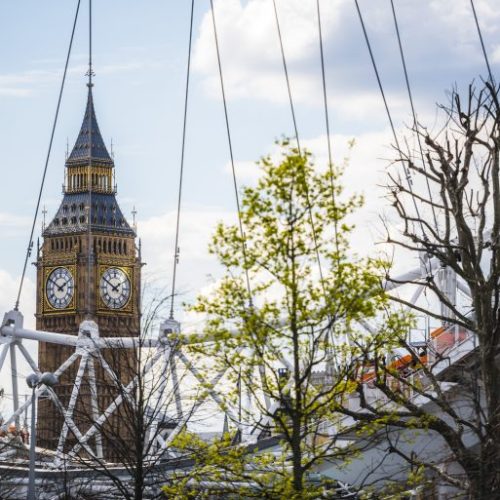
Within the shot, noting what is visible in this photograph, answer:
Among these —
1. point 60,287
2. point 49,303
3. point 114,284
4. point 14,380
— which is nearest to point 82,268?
point 114,284

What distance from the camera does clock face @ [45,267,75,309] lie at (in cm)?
18025

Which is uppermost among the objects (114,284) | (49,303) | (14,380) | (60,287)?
(60,287)

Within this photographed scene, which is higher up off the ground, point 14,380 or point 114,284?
point 114,284

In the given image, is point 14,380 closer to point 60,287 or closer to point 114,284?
point 114,284

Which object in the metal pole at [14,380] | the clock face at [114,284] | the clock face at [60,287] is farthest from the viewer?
the clock face at [60,287]

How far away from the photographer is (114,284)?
17850 centimetres

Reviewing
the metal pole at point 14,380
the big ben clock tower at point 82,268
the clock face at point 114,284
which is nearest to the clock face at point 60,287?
the big ben clock tower at point 82,268

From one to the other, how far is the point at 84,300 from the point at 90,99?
102 ft

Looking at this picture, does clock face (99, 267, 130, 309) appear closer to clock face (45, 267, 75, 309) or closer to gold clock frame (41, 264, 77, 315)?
gold clock frame (41, 264, 77, 315)

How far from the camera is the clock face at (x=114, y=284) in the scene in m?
177

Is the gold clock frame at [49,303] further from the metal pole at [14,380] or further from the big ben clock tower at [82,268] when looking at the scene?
the metal pole at [14,380]

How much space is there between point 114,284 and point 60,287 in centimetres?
656

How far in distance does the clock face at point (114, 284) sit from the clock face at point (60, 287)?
3.57 metres

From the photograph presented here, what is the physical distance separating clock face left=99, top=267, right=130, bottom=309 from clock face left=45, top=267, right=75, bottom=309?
3567mm
